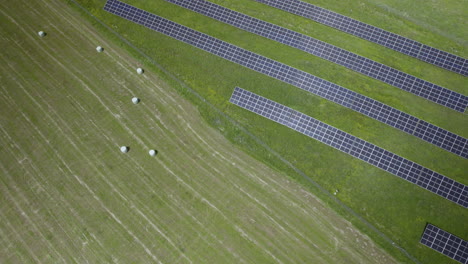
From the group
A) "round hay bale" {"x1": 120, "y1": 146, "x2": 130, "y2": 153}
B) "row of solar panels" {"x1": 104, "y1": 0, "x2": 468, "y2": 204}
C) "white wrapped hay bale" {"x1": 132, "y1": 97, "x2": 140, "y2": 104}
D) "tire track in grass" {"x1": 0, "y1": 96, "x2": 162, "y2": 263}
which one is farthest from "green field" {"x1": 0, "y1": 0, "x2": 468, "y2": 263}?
"row of solar panels" {"x1": 104, "y1": 0, "x2": 468, "y2": 204}

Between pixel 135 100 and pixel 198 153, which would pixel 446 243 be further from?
pixel 135 100

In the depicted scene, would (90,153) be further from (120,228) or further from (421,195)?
(421,195)

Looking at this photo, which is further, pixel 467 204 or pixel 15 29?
pixel 15 29

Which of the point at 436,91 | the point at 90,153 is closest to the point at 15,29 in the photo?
the point at 90,153

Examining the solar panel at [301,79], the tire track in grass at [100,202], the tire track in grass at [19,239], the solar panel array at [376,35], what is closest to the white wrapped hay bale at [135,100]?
the solar panel at [301,79]

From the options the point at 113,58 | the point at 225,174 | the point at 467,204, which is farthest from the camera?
the point at 113,58

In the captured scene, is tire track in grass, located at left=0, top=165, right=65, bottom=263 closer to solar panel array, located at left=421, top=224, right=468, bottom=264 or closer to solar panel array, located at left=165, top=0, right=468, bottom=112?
solar panel array, located at left=165, top=0, right=468, bottom=112
